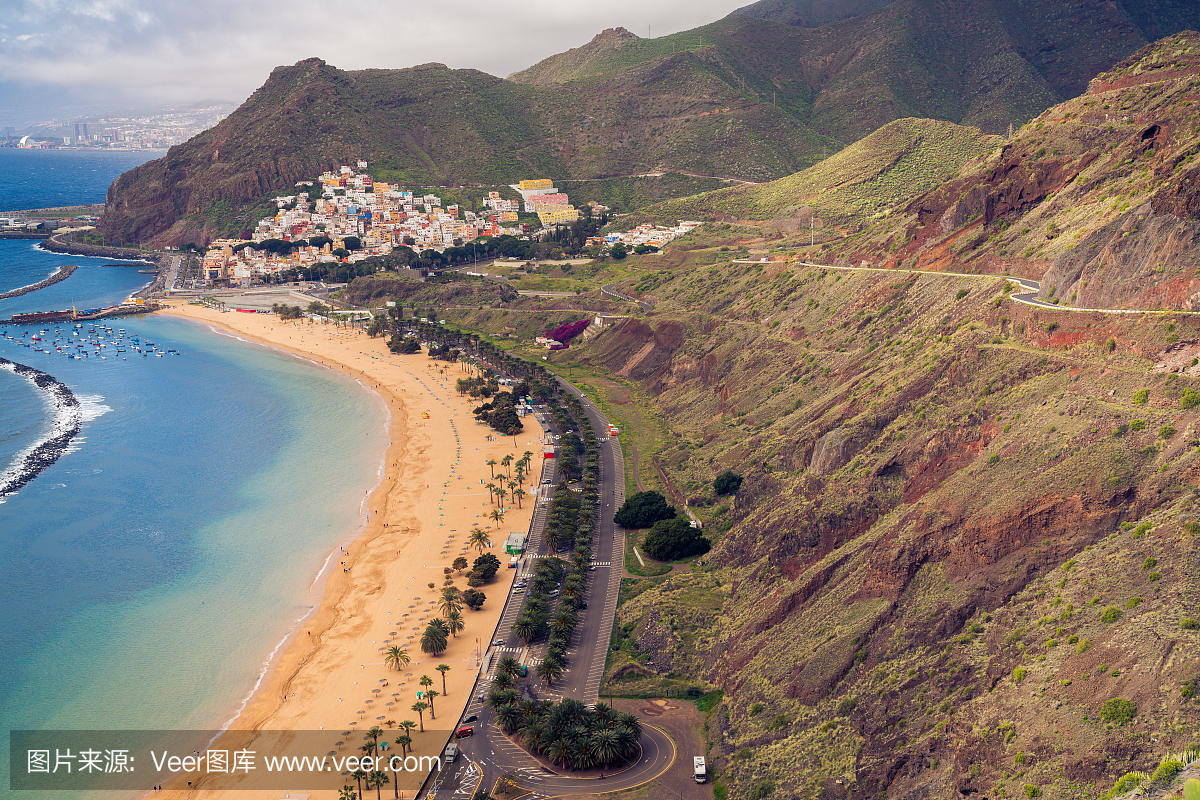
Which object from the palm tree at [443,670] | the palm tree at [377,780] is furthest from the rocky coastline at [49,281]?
the palm tree at [377,780]

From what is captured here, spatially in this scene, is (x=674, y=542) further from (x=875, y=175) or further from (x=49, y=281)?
(x=49, y=281)

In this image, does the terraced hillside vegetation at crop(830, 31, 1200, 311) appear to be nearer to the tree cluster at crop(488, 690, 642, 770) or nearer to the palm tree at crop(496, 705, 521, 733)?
the tree cluster at crop(488, 690, 642, 770)

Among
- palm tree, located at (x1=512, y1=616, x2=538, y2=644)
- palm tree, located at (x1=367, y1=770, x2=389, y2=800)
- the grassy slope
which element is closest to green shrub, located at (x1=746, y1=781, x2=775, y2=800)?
palm tree, located at (x1=367, y1=770, x2=389, y2=800)

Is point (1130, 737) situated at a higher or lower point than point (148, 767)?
higher

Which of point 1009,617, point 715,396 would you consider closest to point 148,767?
point 1009,617

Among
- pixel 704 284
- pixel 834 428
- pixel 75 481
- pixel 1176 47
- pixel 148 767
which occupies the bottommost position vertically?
pixel 148 767

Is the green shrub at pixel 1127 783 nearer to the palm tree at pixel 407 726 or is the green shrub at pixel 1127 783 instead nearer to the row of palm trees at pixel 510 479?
the palm tree at pixel 407 726

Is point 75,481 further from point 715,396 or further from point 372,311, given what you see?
point 372,311
